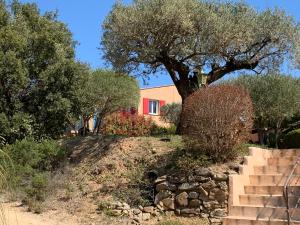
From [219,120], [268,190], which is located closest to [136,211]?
[219,120]

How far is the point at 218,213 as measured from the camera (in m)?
12.8

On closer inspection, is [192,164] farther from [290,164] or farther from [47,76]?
[47,76]

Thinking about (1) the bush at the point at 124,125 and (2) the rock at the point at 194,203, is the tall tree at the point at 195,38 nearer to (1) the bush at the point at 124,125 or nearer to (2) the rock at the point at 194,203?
(2) the rock at the point at 194,203

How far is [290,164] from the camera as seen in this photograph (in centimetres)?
1273

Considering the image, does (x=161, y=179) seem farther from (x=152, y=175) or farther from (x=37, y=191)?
(x=37, y=191)

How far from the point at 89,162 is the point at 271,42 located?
716cm

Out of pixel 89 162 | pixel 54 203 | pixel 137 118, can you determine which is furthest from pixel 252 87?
pixel 54 203

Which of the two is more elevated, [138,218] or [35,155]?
[35,155]

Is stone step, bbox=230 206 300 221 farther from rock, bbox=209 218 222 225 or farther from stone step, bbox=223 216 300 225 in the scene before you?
rock, bbox=209 218 222 225

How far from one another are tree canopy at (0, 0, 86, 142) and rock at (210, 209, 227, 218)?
8.59 m

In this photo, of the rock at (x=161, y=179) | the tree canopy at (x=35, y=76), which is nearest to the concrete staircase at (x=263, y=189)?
the rock at (x=161, y=179)

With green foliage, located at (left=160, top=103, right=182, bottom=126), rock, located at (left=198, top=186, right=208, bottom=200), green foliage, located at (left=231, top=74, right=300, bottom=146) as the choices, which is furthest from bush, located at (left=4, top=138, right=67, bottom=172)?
green foliage, located at (left=160, top=103, right=182, bottom=126)

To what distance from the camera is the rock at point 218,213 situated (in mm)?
12719

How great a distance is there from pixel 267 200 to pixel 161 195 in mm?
3060
